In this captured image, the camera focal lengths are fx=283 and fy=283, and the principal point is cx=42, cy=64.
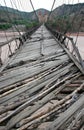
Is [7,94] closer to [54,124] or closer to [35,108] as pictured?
[35,108]

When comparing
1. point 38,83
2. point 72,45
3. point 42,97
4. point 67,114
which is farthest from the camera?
point 72,45

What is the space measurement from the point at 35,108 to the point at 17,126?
0.52m

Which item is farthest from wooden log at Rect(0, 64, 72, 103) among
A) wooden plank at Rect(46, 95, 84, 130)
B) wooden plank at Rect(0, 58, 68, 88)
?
wooden plank at Rect(46, 95, 84, 130)

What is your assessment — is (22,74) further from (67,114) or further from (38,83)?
(67,114)

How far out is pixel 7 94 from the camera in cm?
428

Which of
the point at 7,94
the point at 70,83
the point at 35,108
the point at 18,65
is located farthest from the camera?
the point at 18,65

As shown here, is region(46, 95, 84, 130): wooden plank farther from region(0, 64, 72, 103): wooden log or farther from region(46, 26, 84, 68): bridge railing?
region(46, 26, 84, 68): bridge railing

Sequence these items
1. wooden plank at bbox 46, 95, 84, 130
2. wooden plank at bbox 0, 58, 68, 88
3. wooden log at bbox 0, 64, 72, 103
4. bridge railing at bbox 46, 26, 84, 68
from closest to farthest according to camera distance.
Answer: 1. wooden plank at bbox 46, 95, 84, 130
2. wooden log at bbox 0, 64, 72, 103
3. wooden plank at bbox 0, 58, 68, 88
4. bridge railing at bbox 46, 26, 84, 68

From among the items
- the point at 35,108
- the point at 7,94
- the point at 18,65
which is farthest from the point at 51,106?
the point at 18,65

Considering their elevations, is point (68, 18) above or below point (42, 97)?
above

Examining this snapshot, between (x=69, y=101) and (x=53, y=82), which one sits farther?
(x=53, y=82)

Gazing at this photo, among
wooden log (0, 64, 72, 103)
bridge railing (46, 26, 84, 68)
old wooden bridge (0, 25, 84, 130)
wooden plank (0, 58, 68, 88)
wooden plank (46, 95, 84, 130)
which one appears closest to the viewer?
wooden plank (46, 95, 84, 130)

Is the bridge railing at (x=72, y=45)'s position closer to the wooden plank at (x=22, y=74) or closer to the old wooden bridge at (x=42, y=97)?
the old wooden bridge at (x=42, y=97)

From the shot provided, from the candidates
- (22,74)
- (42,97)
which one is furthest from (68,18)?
(42,97)
